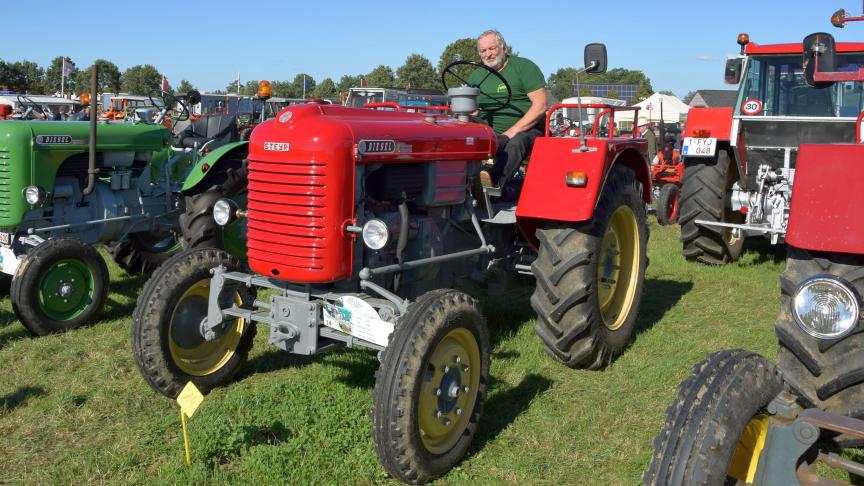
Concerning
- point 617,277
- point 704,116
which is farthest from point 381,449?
point 704,116

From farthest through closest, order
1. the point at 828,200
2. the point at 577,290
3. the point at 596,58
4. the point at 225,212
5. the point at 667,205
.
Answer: the point at 667,205 < the point at 596,58 < the point at 577,290 < the point at 225,212 < the point at 828,200

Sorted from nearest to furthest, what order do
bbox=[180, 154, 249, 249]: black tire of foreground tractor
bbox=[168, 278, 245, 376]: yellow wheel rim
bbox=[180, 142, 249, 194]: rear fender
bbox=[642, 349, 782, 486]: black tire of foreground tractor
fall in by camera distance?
bbox=[642, 349, 782, 486]: black tire of foreground tractor, bbox=[168, 278, 245, 376]: yellow wheel rim, bbox=[180, 154, 249, 249]: black tire of foreground tractor, bbox=[180, 142, 249, 194]: rear fender

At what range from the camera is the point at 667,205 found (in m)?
10.1

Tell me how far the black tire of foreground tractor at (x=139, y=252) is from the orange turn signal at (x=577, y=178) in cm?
418

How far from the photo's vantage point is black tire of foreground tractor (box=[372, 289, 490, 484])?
2936 mm

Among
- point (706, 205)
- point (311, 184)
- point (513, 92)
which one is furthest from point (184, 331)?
point (706, 205)

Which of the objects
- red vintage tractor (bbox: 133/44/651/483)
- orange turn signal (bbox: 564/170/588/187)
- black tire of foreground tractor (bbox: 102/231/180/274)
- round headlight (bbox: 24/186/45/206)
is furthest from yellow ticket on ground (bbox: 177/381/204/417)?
black tire of foreground tractor (bbox: 102/231/180/274)

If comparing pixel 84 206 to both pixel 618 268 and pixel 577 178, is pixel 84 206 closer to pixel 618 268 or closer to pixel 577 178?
pixel 577 178

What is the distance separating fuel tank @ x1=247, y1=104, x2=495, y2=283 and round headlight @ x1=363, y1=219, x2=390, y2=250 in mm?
153

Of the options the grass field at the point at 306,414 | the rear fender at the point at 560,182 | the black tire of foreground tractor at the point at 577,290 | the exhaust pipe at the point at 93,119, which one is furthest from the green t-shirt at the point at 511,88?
the exhaust pipe at the point at 93,119

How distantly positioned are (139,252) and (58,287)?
5.54 ft

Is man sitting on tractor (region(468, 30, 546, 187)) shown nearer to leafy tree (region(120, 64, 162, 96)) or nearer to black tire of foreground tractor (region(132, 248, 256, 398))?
black tire of foreground tractor (region(132, 248, 256, 398))

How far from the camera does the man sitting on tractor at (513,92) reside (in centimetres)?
484

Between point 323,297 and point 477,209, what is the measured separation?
1346 mm
